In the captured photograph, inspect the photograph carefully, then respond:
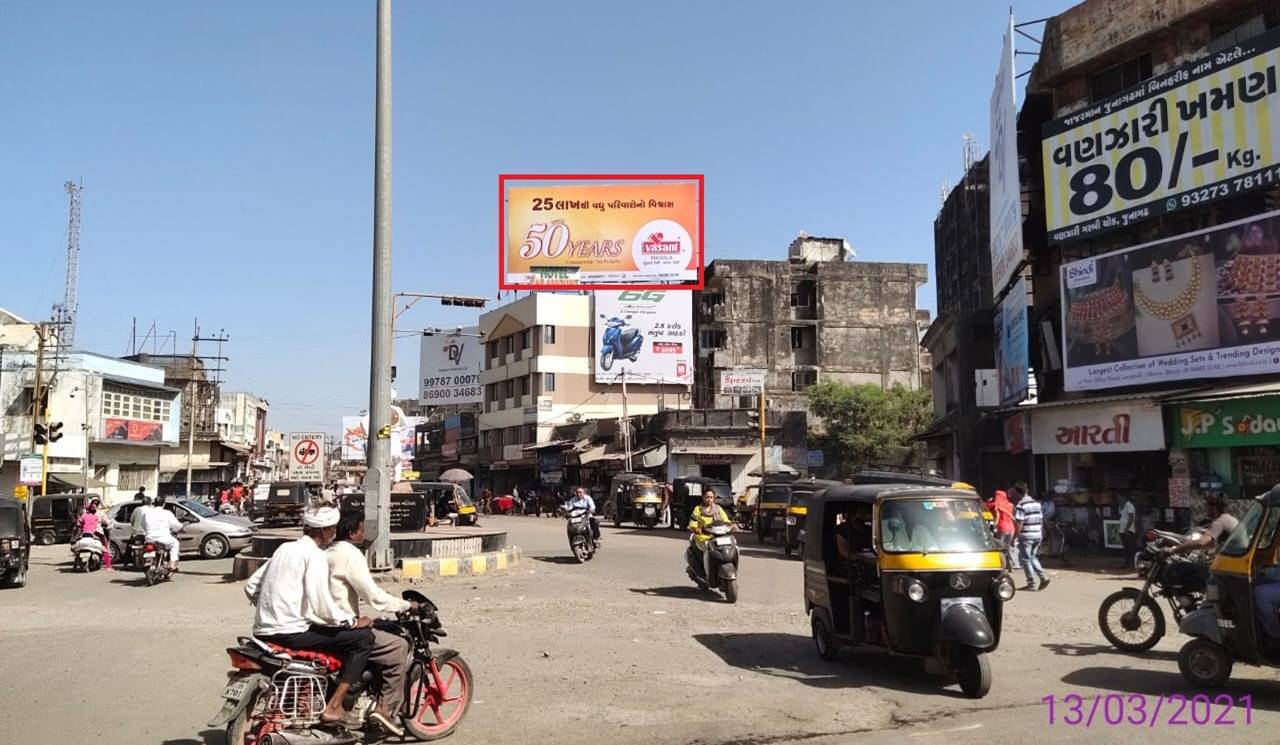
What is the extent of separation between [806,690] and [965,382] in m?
25.9

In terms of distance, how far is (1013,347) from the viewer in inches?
1035

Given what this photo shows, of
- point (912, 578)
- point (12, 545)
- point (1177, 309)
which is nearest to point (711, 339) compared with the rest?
point (1177, 309)

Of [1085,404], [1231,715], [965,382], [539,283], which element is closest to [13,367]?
[539,283]

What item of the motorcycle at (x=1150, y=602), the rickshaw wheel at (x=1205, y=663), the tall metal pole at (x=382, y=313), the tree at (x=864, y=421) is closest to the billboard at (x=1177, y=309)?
the motorcycle at (x=1150, y=602)

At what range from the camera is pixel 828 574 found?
9.04m

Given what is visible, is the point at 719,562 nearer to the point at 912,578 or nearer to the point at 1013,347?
the point at 912,578

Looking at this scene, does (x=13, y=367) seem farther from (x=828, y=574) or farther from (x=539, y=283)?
(x=828, y=574)

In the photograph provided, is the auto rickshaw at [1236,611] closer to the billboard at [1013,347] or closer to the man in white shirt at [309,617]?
the man in white shirt at [309,617]

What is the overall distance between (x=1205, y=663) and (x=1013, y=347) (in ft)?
64.7

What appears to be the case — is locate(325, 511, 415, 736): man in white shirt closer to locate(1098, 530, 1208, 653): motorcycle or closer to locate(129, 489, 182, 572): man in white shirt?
locate(1098, 530, 1208, 653): motorcycle

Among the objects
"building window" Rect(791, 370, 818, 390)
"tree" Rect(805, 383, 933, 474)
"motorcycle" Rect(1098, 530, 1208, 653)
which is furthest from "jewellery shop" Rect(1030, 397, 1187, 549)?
"building window" Rect(791, 370, 818, 390)

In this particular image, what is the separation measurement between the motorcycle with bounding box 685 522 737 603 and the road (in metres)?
0.29

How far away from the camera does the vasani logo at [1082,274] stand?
23.0 m

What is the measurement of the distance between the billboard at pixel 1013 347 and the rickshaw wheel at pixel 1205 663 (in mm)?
18091
